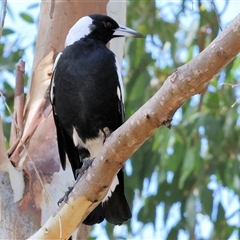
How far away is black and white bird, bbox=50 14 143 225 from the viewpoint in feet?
6.33

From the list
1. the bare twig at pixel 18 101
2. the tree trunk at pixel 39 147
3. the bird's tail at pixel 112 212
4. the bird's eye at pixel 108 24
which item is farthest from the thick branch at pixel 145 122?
the bird's eye at pixel 108 24

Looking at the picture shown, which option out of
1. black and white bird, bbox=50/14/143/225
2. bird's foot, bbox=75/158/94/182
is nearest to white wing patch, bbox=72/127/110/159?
black and white bird, bbox=50/14/143/225

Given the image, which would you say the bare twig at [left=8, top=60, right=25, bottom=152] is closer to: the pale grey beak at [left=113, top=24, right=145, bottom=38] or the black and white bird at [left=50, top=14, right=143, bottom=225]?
the black and white bird at [left=50, top=14, right=143, bottom=225]

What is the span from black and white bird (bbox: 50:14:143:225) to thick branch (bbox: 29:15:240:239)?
1.06 ft

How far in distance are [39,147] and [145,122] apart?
673 millimetres

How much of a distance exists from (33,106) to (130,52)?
1.16 meters

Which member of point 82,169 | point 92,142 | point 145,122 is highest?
point 92,142

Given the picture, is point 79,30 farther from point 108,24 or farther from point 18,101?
point 18,101

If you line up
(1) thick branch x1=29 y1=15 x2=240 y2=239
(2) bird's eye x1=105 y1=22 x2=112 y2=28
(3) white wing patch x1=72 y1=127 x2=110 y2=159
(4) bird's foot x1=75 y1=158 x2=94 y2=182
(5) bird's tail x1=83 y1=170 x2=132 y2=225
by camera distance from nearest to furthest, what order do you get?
1. (1) thick branch x1=29 y1=15 x2=240 y2=239
2. (4) bird's foot x1=75 y1=158 x2=94 y2=182
3. (5) bird's tail x1=83 y1=170 x2=132 y2=225
4. (3) white wing patch x1=72 y1=127 x2=110 y2=159
5. (2) bird's eye x1=105 y1=22 x2=112 y2=28

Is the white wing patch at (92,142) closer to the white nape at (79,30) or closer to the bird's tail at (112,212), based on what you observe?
the bird's tail at (112,212)

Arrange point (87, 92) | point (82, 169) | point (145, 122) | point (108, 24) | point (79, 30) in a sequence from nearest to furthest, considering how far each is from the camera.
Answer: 1. point (145, 122)
2. point (82, 169)
3. point (87, 92)
4. point (79, 30)
5. point (108, 24)

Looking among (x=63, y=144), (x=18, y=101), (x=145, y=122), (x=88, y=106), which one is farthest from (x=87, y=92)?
(x=145, y=122)

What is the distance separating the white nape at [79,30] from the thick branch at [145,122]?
0.67 metres

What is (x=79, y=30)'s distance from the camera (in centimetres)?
213
